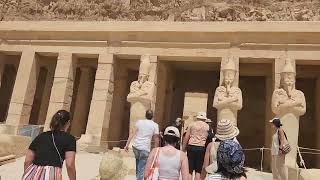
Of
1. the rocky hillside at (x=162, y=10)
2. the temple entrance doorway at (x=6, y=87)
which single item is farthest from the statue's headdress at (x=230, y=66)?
the temple entrance doorway at (x=6, y=87)

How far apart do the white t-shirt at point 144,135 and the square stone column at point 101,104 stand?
19.7ft

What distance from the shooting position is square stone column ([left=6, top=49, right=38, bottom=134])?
42.8 ft

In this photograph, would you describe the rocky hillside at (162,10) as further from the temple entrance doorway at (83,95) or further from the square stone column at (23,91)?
the square stone column at (23,91)

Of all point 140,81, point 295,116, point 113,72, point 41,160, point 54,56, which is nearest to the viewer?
point 41,160

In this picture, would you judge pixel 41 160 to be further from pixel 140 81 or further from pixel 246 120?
pixel 246 120

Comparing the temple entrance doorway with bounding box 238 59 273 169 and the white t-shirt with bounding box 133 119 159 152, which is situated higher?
the temple entrance doorway with bounding box 238 59 273 169

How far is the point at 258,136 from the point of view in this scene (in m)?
14.6

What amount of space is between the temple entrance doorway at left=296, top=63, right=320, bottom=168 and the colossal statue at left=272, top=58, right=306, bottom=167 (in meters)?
3.02

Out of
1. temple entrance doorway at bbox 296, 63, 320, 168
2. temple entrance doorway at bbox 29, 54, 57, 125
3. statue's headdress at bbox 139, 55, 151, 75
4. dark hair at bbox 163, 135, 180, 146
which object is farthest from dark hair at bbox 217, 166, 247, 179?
temple entrance doorway at bbox 29, 54, 57, 125

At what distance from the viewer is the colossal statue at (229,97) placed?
10.5 m

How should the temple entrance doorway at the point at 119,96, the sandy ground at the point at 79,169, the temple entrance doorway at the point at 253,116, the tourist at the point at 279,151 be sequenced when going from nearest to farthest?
the tourist at the point at 279,151, the sandy ground at the point at 79,169, the temple entrance doorway at the point at 119,96, the temple entrance doorway at the point at 253,116

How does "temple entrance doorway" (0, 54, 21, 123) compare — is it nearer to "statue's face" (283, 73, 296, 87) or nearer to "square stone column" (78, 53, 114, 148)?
"square stone column" (78, 53, 114, 148)

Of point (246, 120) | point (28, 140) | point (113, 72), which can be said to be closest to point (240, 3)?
point (246, 120)

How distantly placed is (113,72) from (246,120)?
5487 millimetres
